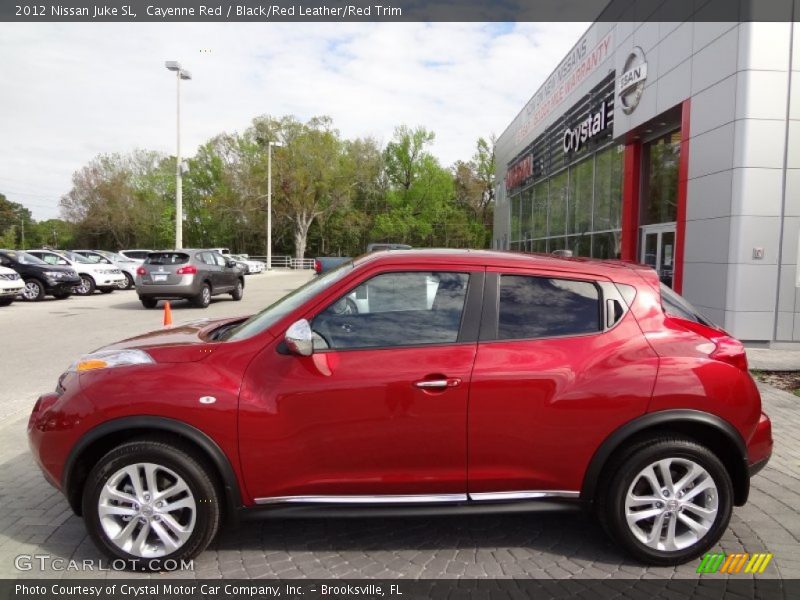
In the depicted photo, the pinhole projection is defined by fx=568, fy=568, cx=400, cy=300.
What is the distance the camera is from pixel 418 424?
2939mm

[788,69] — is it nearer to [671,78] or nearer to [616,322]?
[671,78]

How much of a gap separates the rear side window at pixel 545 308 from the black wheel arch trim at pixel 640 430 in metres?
0.54

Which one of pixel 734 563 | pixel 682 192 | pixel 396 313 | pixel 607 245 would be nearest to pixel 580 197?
pixel 607 245

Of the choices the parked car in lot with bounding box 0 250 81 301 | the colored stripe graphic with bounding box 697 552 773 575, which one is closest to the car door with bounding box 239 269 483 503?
the colored stripe graphic with bounding box 697 552 773 575

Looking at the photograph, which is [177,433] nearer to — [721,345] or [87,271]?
[721,345]

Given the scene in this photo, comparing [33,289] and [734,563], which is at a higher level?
[33,289]

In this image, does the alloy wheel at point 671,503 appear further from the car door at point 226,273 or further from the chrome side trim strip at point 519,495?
the car door at point 226,273

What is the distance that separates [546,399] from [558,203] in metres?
19.7

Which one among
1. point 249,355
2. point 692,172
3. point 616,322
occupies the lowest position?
point 249,355

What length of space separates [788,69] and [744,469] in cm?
884

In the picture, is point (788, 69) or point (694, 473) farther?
point (788, 69)

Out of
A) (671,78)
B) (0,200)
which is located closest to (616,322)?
(671,78)

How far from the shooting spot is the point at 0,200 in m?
92.2

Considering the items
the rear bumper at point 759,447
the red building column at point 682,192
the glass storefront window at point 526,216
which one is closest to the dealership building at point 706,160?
the red building column at point 682,192
